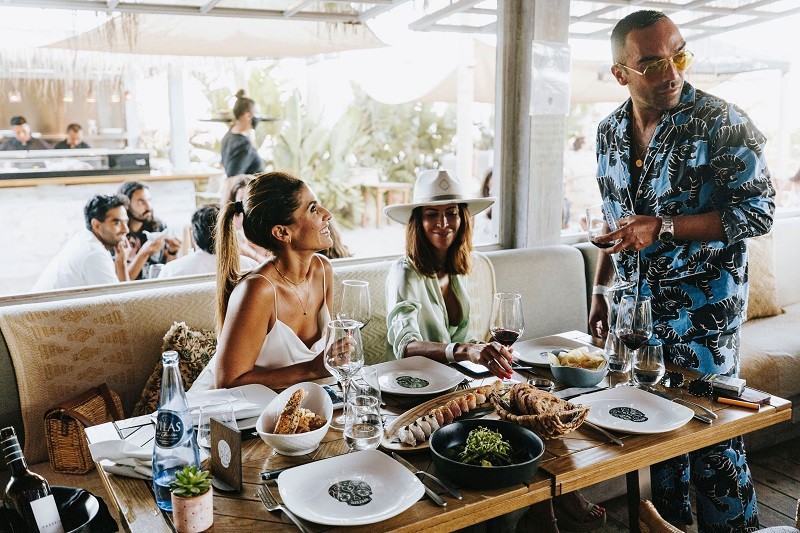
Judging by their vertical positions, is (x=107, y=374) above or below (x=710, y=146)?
below

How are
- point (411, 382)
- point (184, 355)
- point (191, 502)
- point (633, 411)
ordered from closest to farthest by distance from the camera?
1. point (191, 502)
2. point (633, 411)
3. point (411, 382)
4. point (184, 355)

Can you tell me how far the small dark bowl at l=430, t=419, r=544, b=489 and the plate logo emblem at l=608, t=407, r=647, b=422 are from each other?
1.00 feet

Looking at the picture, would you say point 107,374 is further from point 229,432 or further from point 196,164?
point 196,164

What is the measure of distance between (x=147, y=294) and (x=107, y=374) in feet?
1.07

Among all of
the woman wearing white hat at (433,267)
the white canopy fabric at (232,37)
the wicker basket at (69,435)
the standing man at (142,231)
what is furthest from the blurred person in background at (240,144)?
the wicker basket at (69,435)

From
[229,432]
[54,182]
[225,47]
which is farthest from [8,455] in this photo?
[54,182]

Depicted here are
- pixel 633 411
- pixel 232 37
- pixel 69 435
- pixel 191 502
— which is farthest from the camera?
pixel 232 37

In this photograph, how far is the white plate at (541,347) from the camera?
2.12 m

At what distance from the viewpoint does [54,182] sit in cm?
529

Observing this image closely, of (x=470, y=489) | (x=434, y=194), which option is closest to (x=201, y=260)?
(x=434, y=194)

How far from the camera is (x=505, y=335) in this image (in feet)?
6.04

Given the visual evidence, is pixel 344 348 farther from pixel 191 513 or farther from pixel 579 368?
pixel 579 368

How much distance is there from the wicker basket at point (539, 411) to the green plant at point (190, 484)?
70cm

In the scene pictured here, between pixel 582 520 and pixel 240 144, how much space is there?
400 cm
